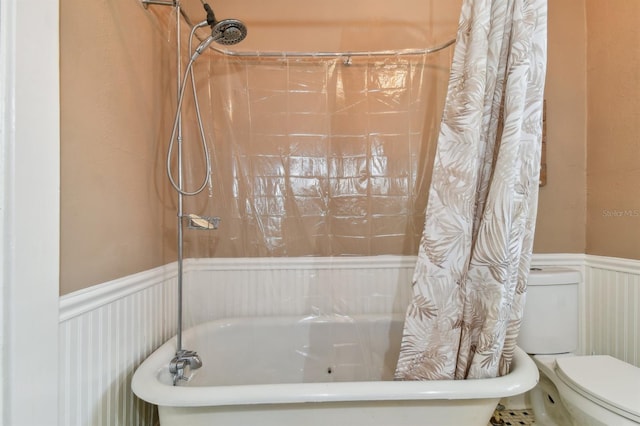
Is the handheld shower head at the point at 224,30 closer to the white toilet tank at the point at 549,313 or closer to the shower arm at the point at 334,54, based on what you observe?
the shower arm at the point at 334,54

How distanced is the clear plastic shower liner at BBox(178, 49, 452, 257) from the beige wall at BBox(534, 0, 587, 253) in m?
0.89

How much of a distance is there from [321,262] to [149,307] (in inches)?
30.6

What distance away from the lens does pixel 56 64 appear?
73 centimetres

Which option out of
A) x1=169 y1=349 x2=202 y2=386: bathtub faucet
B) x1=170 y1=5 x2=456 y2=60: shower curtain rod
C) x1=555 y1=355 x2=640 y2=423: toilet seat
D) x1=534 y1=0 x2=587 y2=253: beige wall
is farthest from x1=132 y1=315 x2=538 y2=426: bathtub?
x1=170 y1=5 x2=456 y2=60: shower curtain rod

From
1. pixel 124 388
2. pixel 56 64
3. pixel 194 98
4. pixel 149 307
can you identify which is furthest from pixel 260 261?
pixel 56 64

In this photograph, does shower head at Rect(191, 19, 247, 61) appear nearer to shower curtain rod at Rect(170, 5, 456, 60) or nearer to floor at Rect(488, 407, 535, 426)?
shower curtain rod at Rect(170, 5, 456, 60)

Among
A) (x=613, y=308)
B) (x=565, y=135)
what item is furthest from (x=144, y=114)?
(x=613, y=308)

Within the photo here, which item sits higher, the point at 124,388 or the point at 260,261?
the point at 260,261

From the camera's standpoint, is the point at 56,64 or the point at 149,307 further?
the point at 149,307

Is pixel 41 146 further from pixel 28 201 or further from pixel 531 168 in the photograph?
pixel 531 168

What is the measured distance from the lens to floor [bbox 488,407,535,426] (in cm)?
149

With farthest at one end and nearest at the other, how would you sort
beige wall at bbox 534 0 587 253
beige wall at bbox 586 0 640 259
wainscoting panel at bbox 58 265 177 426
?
beige wall at bbox 534 0 587 253
beige wall at bbox 586 0 640 259
wainscoting panel at bbox 58 265 177 426

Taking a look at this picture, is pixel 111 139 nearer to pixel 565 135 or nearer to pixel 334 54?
pixel 334 54

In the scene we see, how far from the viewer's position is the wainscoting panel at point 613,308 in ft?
4.82
